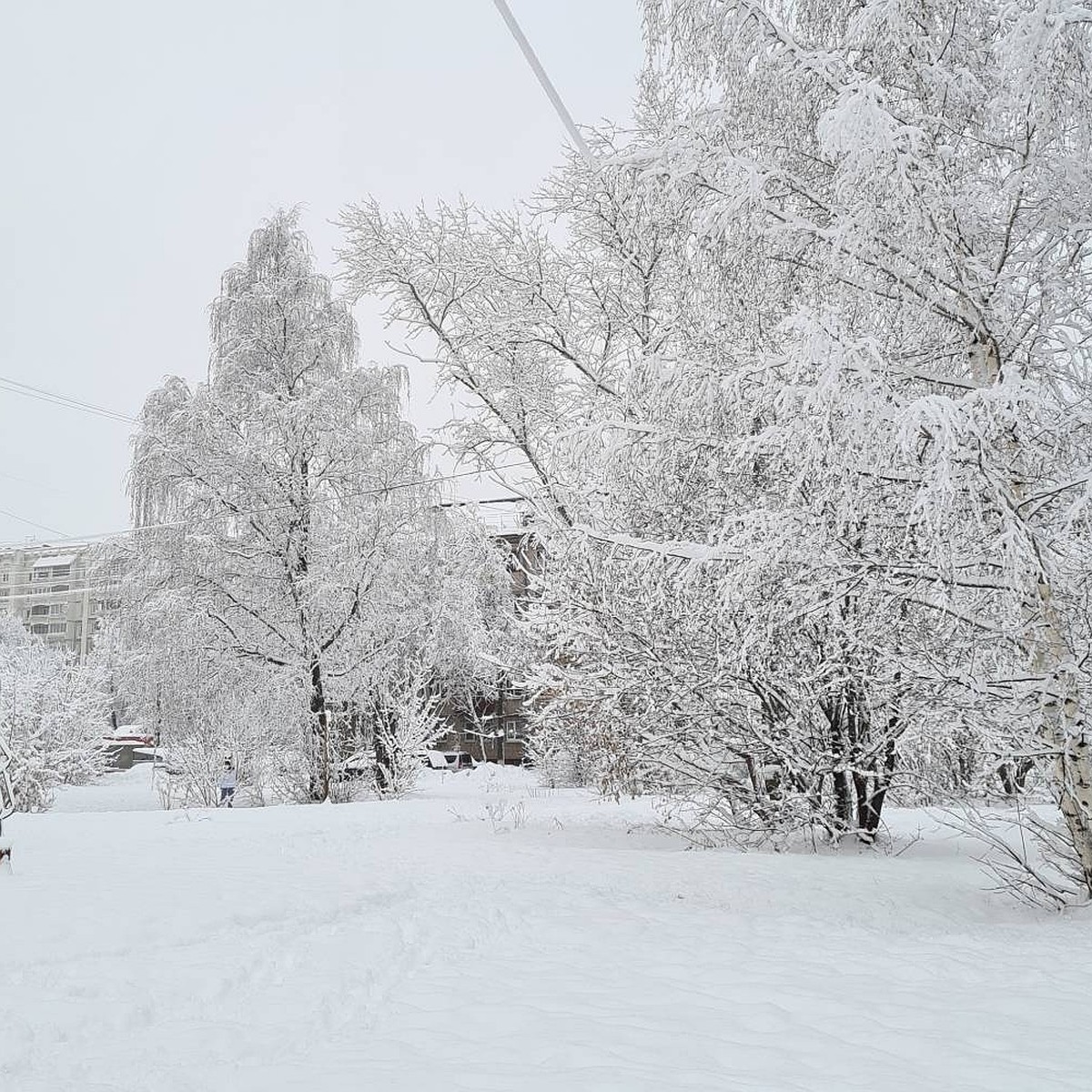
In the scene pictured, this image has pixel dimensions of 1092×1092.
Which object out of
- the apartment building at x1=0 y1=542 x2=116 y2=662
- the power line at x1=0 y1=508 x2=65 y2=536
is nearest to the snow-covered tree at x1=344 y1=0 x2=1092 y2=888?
the power line at x1=0 y1=508 x2=65 y2=536

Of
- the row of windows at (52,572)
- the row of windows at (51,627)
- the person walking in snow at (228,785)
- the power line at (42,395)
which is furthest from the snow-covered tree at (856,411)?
the row of windows at (52,572)

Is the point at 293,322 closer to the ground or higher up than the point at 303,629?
higher up

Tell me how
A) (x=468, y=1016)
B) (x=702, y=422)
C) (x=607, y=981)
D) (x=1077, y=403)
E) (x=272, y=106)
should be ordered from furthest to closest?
1. (x=272, y=106)
2. (x=702, y=422)
3. (x=1077, y=403)
4. (x=607, y=981)
5. (x=468, y=1016)

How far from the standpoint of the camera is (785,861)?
23.9 ft

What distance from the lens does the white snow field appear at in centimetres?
305

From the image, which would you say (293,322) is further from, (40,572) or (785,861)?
(40,572)

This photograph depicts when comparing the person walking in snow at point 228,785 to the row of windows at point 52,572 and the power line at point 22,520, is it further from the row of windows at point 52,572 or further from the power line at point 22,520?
the row of windows at point 52,572

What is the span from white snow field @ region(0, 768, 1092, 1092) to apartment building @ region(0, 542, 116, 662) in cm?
8164

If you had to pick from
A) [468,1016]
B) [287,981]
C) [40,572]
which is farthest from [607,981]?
[40,572]

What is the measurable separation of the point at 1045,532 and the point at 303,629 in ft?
36.7

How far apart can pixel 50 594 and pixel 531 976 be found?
95.5 meters

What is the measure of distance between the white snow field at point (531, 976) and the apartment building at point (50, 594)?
3214 inches

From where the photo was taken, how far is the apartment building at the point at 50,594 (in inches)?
3273

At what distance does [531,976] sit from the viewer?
167 inches
